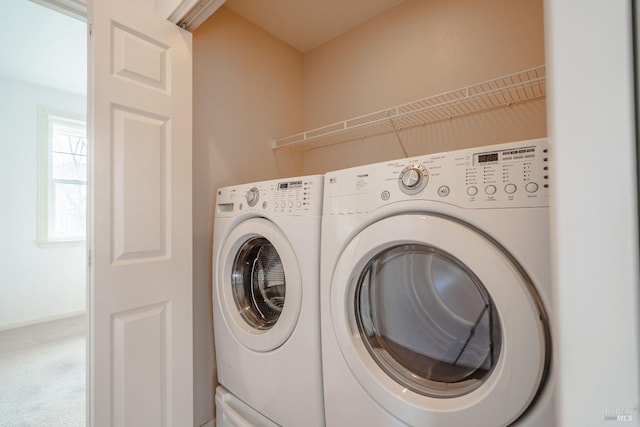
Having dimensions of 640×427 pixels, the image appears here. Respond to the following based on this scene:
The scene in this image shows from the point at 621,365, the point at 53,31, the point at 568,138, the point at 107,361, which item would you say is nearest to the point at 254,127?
the point at 107,361

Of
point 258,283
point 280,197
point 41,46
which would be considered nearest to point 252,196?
point 280,197

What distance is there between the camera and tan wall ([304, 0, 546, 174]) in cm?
114

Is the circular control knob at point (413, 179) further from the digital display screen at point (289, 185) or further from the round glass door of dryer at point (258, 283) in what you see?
the round glass door of dryer at point (258, 283)

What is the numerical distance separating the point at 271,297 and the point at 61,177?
11.3 feet

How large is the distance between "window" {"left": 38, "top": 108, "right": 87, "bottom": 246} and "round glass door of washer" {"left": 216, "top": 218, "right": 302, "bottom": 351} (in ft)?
9.47

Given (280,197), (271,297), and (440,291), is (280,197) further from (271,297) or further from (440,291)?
(440,291)

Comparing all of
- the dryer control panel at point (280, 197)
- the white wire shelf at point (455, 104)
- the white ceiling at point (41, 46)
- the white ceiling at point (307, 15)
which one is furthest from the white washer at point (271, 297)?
the white ceiling at point (41, 46)

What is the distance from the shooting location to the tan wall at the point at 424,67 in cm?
114

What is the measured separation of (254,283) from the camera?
1237mm

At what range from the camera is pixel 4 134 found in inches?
102

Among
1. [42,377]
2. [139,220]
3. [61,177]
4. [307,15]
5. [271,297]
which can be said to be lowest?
[42,377]

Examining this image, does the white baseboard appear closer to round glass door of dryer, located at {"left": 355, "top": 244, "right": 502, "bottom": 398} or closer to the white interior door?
the white interior door

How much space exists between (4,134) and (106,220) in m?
3.06

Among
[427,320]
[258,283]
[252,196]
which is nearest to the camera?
[427,320]
